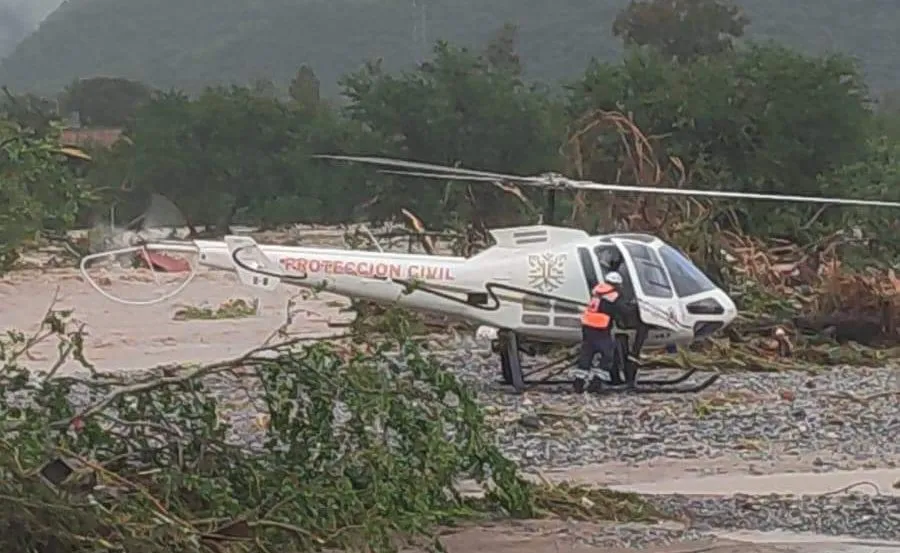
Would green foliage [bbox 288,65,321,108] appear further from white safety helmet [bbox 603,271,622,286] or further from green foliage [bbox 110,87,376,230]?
white safety helmet [bbox 603,271,622,286]

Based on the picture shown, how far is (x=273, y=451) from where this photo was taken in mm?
9289

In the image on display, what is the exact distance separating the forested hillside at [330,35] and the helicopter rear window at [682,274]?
3664 inches

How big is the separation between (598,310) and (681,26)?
211 feet

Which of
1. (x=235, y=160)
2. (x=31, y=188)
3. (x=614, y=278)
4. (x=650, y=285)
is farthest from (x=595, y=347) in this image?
(x=235, y=160)

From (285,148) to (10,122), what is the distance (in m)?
51.6

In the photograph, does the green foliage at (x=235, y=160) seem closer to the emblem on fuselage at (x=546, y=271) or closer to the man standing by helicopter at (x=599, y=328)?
the emblem on fuselage at (x=546, y=271)

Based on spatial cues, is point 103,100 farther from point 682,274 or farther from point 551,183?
point 551,183

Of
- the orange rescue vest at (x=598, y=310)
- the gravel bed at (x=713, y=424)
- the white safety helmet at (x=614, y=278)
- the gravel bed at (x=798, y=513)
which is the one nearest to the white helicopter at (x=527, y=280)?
the white safety helmet at (x=614, y=278)

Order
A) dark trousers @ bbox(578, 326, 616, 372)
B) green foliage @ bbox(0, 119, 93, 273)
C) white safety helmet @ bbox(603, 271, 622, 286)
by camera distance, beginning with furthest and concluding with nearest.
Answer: white safety helmet @ bbox(603, 271, 622, 286), dark trousers @ bbox(578, 326, 616, 372), green foliage @ bbox(0, 119, 93, 273)

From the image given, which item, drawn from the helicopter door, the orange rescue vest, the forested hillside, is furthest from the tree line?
the forested hillside

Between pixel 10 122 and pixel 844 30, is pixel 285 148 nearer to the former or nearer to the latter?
pixel 10 122

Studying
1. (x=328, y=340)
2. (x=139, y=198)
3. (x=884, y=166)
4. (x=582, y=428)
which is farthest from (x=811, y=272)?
(x=139, y=198)

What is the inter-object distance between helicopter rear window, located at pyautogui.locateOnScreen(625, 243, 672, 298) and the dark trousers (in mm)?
706

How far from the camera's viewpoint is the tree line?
30.2m
